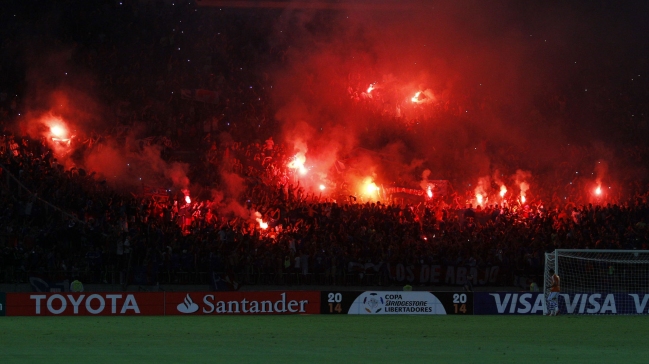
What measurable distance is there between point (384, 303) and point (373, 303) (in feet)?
1.07

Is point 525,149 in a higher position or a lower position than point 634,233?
higher

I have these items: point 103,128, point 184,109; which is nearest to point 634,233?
point 184,109

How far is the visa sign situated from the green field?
243 centimetres

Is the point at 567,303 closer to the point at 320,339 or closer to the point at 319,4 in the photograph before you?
the point at 320,339

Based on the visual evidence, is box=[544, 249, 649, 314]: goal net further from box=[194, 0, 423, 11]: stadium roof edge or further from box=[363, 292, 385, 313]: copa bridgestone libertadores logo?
box=[194, 0, 423, 11]: stadium roof edge

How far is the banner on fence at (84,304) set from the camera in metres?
21.6

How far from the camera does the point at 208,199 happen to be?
97.6 feet

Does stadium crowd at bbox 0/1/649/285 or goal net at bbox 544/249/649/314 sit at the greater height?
stadium crowd at bbox 0/1/649/285

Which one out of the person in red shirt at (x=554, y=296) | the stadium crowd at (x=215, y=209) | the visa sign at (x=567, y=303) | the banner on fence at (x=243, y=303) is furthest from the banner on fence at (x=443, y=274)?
the banner on fence at (x=243, y=303)

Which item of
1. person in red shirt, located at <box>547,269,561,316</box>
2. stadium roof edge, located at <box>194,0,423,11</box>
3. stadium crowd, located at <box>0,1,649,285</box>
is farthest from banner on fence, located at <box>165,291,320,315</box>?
stadium roof edge, located at <box>194,0,423,11</box>

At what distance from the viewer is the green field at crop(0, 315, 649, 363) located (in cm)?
1200

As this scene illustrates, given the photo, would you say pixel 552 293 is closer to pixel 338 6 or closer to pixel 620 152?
pixel 620 152

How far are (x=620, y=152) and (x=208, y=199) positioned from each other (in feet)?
67.3

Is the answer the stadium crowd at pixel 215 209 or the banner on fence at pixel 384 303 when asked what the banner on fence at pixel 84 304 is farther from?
the banner on fence at pixel 384 303
